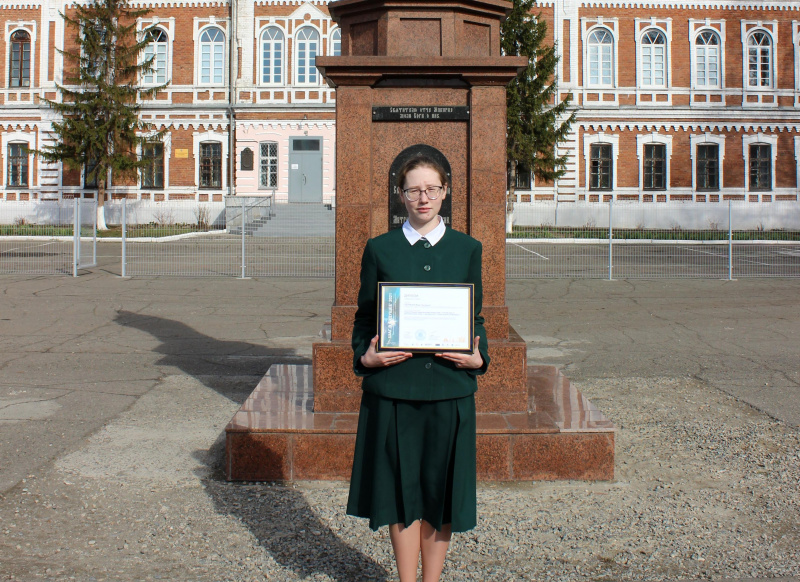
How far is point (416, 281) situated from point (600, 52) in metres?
36.3

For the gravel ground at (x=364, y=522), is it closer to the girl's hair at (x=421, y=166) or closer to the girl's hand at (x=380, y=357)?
the girl's hand at (x=380, y=357)

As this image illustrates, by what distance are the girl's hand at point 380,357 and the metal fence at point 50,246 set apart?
16.2 metres

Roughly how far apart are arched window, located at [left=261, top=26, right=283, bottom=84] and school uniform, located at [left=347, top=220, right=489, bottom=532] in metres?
34.5

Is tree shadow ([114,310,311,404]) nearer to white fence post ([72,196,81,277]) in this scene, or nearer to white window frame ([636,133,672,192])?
white fence post ([72,196,81,277])

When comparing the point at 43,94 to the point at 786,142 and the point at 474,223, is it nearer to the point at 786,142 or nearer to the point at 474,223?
the point at 786,142

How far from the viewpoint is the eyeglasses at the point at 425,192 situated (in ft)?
10.1

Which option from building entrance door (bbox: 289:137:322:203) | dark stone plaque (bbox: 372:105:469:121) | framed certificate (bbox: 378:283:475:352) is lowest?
framed certificate (bbox: 378:283:475:352)

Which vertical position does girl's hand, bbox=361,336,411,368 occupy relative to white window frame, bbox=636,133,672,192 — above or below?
below

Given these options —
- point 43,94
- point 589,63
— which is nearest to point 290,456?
point 589,63

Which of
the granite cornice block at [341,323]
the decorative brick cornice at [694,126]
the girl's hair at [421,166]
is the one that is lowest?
the granite cornice block at [341,323]

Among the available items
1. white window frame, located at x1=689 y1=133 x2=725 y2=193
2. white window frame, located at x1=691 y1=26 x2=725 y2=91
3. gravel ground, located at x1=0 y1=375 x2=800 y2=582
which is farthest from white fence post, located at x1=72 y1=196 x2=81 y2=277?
white window frame, located at x1=691 y1=26 x2=725 y2=91

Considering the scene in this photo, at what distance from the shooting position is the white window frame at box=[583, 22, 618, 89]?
36375 mm

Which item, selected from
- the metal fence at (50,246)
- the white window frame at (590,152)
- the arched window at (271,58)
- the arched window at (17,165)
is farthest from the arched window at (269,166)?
the white window frame at (590,152)

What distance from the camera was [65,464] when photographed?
5141 mm
